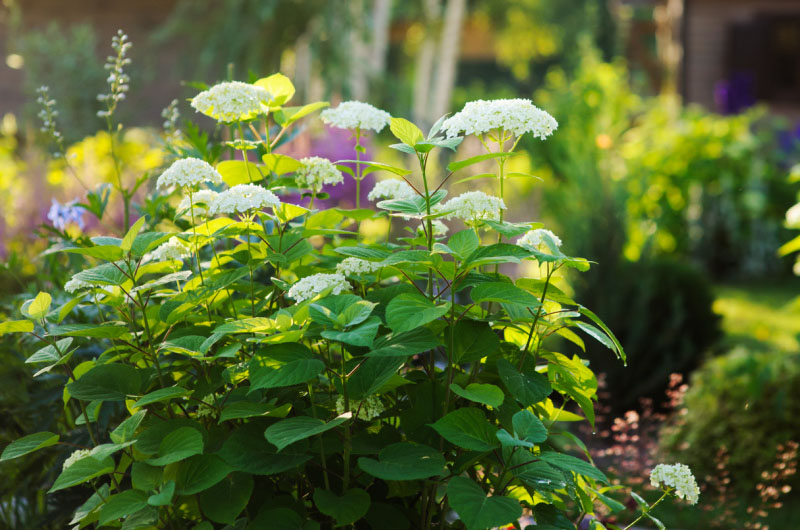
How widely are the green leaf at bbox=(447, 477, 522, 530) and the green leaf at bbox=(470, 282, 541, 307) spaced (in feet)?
0.81

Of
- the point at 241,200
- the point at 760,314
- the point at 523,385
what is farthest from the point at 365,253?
the point at 760,314

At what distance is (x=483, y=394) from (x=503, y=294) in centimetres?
14

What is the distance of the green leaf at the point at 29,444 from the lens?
1242 millimetres

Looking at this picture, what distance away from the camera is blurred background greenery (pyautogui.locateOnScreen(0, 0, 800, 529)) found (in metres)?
2.87

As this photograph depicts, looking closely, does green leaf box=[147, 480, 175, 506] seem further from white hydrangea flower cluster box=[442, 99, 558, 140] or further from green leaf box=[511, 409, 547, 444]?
white hydrangea flower cluster box=[442, 99, 558, 140]

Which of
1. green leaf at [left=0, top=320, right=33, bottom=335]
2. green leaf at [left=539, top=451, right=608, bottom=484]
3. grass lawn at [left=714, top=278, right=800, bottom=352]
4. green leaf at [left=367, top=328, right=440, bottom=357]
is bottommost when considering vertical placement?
grass lawn at [left=714, top=278, right=800, bottom=352]

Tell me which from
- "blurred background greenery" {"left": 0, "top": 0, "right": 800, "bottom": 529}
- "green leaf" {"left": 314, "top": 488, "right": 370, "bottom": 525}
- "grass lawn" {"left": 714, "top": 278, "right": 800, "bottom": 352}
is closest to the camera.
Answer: "green leaf" {"left": 314, "top": 488, "right": 370, "bottom": 525}

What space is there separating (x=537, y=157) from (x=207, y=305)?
331 inches

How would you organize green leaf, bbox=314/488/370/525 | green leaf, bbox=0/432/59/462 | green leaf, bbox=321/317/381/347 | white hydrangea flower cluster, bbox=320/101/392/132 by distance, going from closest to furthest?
green leaf, bbox=321/317/381/347 → green leaf, bbox=314/488/370/525 → green leaf, bbox=0/432/59/462 → white hydrangea flower cluster, bbox=320/101/392/132

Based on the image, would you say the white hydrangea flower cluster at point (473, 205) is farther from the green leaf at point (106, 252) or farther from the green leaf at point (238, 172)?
the green leaf at point (106, 252)

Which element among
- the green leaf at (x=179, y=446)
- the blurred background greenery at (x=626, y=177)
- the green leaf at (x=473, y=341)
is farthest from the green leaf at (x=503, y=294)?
the blurred background greenery at (x=626, y=177)

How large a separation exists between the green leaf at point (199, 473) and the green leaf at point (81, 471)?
103 mm

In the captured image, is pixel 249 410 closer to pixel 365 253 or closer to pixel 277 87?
pixel 365 253

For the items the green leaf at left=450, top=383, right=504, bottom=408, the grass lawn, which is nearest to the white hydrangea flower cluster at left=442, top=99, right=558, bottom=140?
the green leaf at left=450, top=383, right=504, bottom=408
